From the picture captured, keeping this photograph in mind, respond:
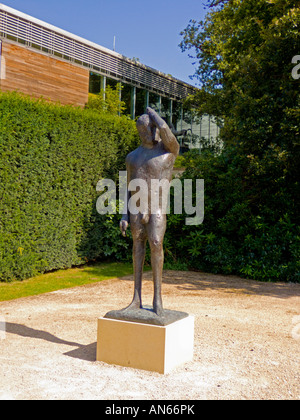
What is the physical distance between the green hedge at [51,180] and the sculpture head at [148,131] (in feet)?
16.4

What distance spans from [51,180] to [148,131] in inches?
229

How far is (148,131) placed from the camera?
482 centimetres

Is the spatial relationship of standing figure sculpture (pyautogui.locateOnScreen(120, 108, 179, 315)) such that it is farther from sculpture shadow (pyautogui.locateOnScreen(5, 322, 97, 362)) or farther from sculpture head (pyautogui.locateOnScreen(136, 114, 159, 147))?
sculpture shadow (pyautogui.locateOnScreen(5, 322, 97, 362))

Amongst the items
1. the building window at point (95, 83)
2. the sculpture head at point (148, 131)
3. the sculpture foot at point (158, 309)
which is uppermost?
the building window at point (95, 83)

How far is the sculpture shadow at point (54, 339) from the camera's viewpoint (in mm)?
4906

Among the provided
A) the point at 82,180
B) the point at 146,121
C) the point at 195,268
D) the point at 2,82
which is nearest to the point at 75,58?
the point at 2,82

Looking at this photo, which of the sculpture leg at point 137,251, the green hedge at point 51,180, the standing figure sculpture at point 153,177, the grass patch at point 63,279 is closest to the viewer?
the standing figure sculpture at point 153,177

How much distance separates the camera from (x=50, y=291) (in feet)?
28.6

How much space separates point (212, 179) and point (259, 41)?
13.4 feet

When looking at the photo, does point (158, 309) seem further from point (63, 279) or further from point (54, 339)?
point (63, 279)

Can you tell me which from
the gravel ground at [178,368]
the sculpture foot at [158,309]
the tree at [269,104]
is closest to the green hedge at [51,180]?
the gravel ground at [178,368]

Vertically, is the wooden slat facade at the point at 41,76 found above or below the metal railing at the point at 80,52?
below

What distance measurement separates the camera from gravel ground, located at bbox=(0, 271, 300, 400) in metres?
3.94

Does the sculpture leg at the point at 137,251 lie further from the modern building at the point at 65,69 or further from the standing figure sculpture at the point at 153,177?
the modern building at the point at 65,69
